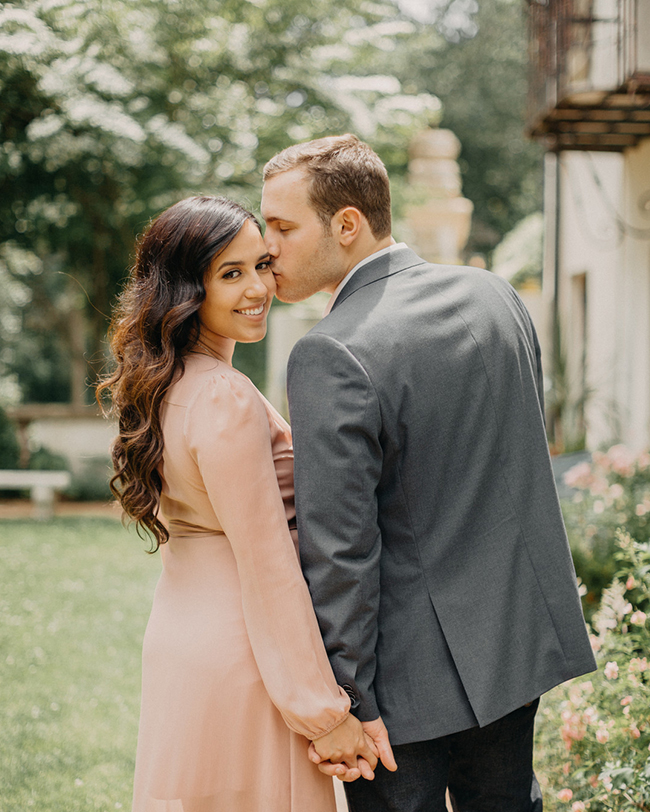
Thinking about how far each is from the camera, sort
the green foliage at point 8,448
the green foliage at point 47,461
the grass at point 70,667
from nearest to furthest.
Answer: the grass at point 70,667
the green foliage at point 47,461
the green foliage at point 8,448

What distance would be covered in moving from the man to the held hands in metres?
0.01

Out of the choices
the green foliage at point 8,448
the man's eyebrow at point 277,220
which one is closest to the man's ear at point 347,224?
the man's eyebrow at point 277,220

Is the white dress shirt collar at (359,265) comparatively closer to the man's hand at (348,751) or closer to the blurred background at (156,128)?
the man's hand at (348,751)

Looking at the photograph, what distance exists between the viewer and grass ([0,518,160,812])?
12.0 ft

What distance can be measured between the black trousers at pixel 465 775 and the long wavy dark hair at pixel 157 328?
0.85m

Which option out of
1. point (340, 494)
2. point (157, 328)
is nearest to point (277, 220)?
point (157, 328)

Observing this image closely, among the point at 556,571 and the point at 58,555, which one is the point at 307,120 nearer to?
the point at 58,555

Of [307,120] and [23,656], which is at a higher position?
[307,120]

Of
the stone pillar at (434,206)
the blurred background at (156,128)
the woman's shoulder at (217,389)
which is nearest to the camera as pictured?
the woman's shoulder at (217,389)

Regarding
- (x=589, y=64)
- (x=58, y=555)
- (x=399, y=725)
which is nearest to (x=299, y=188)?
(x=399, y=725)

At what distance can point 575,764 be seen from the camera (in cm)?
302

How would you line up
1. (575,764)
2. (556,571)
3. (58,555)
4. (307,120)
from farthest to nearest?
(307,120)
(58,555)
(575,764)
(556,571)

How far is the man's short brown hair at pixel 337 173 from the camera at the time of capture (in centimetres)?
203

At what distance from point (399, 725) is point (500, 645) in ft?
1.01
